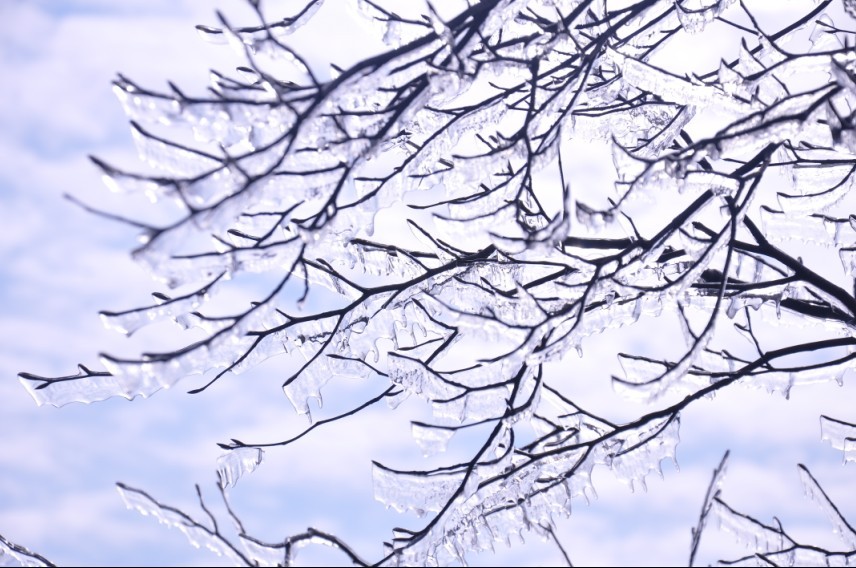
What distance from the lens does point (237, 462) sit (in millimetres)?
3584

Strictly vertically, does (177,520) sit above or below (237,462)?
below

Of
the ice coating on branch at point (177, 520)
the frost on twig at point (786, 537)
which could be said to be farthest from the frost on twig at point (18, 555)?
the frost on twig at point (786, 537)

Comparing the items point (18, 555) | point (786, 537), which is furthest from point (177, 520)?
point (786, 537)

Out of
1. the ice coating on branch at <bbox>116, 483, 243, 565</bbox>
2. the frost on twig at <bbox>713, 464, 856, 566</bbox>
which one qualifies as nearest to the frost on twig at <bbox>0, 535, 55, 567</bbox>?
the ice coating on branch at <bbox>116, 483, 243, 565</bbox>

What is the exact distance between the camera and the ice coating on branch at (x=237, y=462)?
355cm

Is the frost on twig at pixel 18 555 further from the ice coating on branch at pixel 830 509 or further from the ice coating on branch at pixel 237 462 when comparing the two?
the ice coating on branch at pixel 830 509

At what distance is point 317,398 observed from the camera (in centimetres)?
348

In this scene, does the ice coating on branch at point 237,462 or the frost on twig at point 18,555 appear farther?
the ice coating on branch at point 237,462

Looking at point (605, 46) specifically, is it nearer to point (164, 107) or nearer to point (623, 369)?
point (623, 369)

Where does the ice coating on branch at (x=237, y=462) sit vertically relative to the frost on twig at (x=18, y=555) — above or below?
above

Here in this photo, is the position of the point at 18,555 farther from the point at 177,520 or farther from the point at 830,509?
the point at 830,509

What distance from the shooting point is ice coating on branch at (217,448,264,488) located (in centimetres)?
355

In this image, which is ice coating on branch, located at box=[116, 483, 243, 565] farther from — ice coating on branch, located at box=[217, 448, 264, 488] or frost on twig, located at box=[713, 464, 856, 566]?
frost on twig, located at box=[713, 464, 856, 566]

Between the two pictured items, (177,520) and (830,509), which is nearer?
(177,520)
